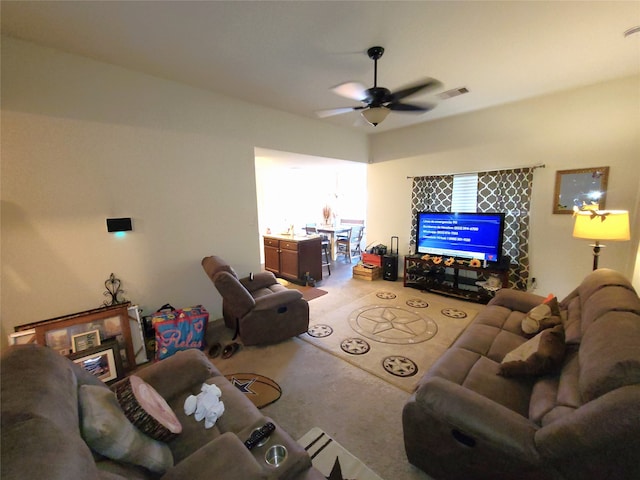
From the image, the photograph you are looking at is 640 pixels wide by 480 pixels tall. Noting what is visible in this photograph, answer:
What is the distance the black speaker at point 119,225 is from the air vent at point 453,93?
12.6ft

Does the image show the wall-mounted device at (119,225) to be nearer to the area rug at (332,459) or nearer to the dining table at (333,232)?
the area rug at (332,459)

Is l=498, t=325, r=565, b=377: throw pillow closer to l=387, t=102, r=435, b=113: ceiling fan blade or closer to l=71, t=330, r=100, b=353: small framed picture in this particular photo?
l=387, t=102, r=435, b=113: ceiling fan blade

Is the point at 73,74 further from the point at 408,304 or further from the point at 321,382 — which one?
the point at 408,304

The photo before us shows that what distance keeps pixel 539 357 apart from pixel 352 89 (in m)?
2.30

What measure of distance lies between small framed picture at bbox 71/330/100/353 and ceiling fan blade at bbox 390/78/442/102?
336 cm

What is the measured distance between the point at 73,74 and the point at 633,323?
14.0ft

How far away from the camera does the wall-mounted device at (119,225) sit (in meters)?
2.54

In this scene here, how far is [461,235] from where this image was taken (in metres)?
4.03

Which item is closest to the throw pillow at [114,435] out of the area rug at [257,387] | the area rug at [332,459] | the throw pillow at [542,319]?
the area rug at [332,459]

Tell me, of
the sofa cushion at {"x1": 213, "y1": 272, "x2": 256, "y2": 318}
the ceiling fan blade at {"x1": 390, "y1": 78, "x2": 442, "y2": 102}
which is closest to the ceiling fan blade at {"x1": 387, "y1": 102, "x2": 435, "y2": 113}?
the ceiling fan blade at {"x1": 390, "y1": 78, "x2": 442, "y2": 102}

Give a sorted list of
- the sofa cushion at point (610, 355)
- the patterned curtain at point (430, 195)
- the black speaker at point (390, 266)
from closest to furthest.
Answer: the sofa cushion at point (610, 355), the patterned curtain at point (430, 195), the black speaker at point (390, 266)

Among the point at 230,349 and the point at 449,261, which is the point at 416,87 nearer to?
the point at 449,261

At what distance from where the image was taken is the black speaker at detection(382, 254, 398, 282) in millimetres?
4832

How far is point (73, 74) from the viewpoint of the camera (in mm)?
2283
